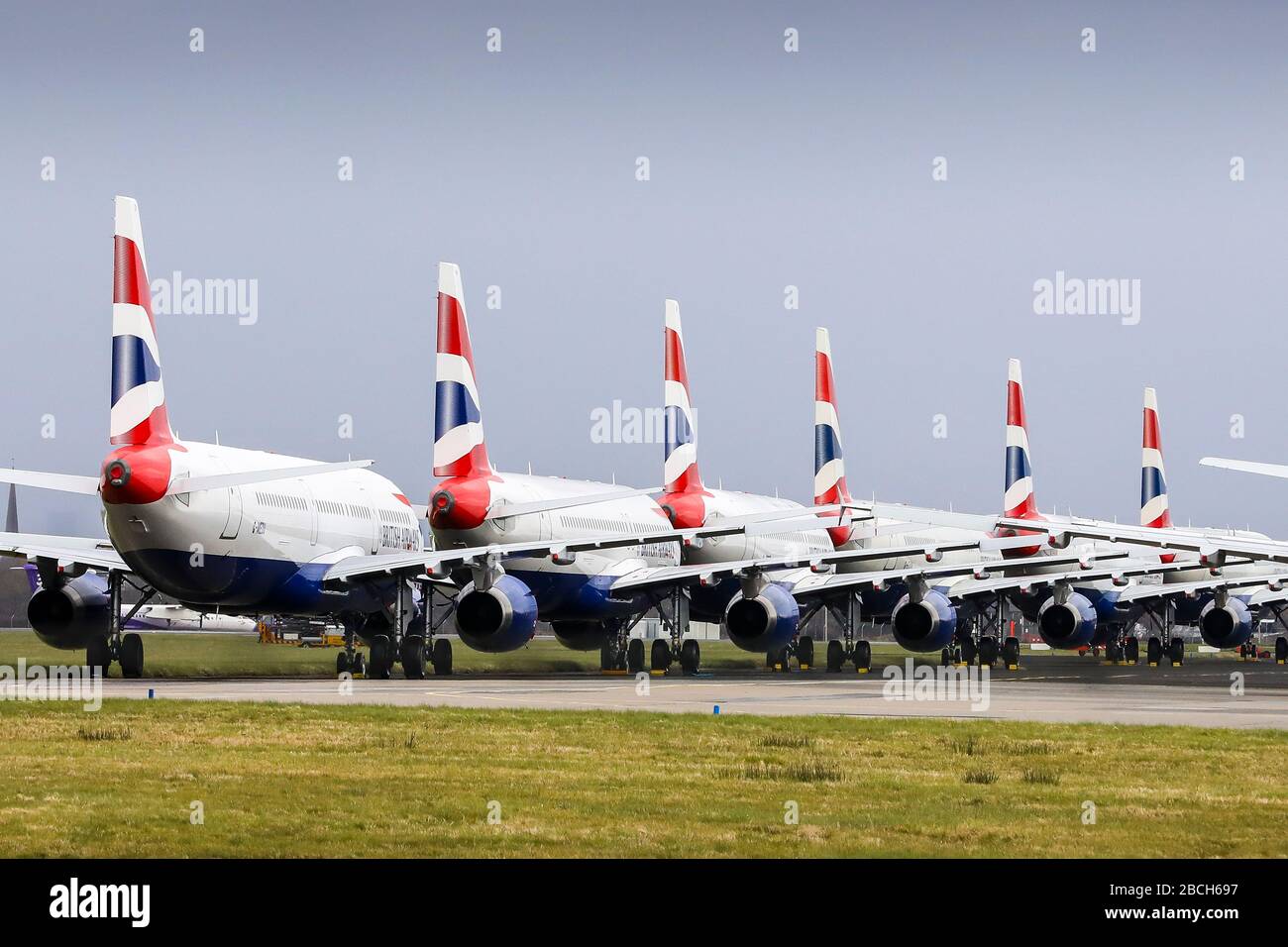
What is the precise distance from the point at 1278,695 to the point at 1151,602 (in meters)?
34.4

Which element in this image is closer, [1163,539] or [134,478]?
[1163,539]

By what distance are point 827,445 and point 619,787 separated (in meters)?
44.0

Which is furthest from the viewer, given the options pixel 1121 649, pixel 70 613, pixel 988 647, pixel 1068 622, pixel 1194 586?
pixel 1121 649

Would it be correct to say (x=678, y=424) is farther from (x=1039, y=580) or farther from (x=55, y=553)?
(x=55, y=553)

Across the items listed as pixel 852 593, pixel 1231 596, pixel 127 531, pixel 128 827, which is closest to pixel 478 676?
pixel 127 531

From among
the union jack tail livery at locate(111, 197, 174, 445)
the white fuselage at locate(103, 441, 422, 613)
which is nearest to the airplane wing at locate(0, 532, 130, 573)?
the white fuselage at locate(103, 441, 422, 613)

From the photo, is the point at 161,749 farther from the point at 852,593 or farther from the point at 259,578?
the point at 852,593

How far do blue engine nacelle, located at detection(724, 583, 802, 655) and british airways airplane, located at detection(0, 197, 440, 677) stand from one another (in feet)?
30.2

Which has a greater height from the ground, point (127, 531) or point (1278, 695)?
point (127, 531)

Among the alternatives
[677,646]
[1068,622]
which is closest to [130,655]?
[677,646]

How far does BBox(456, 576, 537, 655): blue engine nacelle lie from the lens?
1506 inches

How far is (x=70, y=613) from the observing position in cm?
3784
